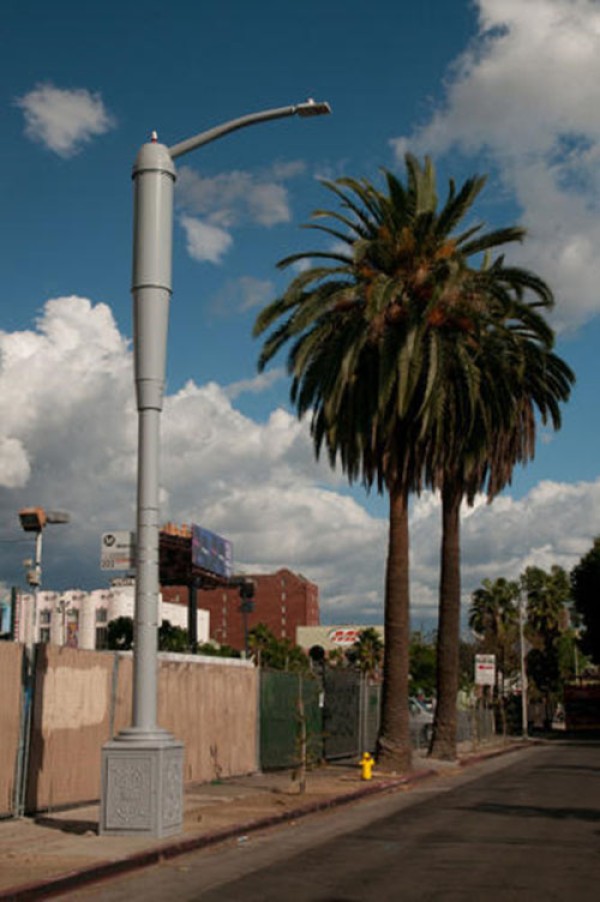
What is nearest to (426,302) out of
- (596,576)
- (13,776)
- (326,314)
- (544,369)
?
(326,314)

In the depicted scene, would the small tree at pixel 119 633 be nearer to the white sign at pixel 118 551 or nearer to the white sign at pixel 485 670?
the white sign at pixel 485 670

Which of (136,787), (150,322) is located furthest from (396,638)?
(136,787)

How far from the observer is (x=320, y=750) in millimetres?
29688

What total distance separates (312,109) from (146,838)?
959 cm

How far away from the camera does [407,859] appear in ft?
39.6

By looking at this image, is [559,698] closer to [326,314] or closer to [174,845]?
[326,314]

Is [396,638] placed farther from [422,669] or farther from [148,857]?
[422,669]

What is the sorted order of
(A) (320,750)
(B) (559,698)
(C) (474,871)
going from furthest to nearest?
1. (B) (559,698)
2. (A) (320,750)
3. (C) (474,871)

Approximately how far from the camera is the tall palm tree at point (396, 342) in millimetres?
27078

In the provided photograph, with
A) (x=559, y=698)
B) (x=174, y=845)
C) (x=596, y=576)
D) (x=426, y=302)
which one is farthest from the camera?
(x=559, y=698)

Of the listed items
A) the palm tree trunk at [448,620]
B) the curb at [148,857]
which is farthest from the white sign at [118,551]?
the palm tree trunk at [448,620]

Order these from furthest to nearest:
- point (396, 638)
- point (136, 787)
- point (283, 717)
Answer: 1. point (396, 638)
2. point (283, 717)
3. point (136, 787)

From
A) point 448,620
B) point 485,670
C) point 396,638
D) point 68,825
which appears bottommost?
point 68,825

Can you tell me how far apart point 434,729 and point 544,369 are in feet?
37.4
